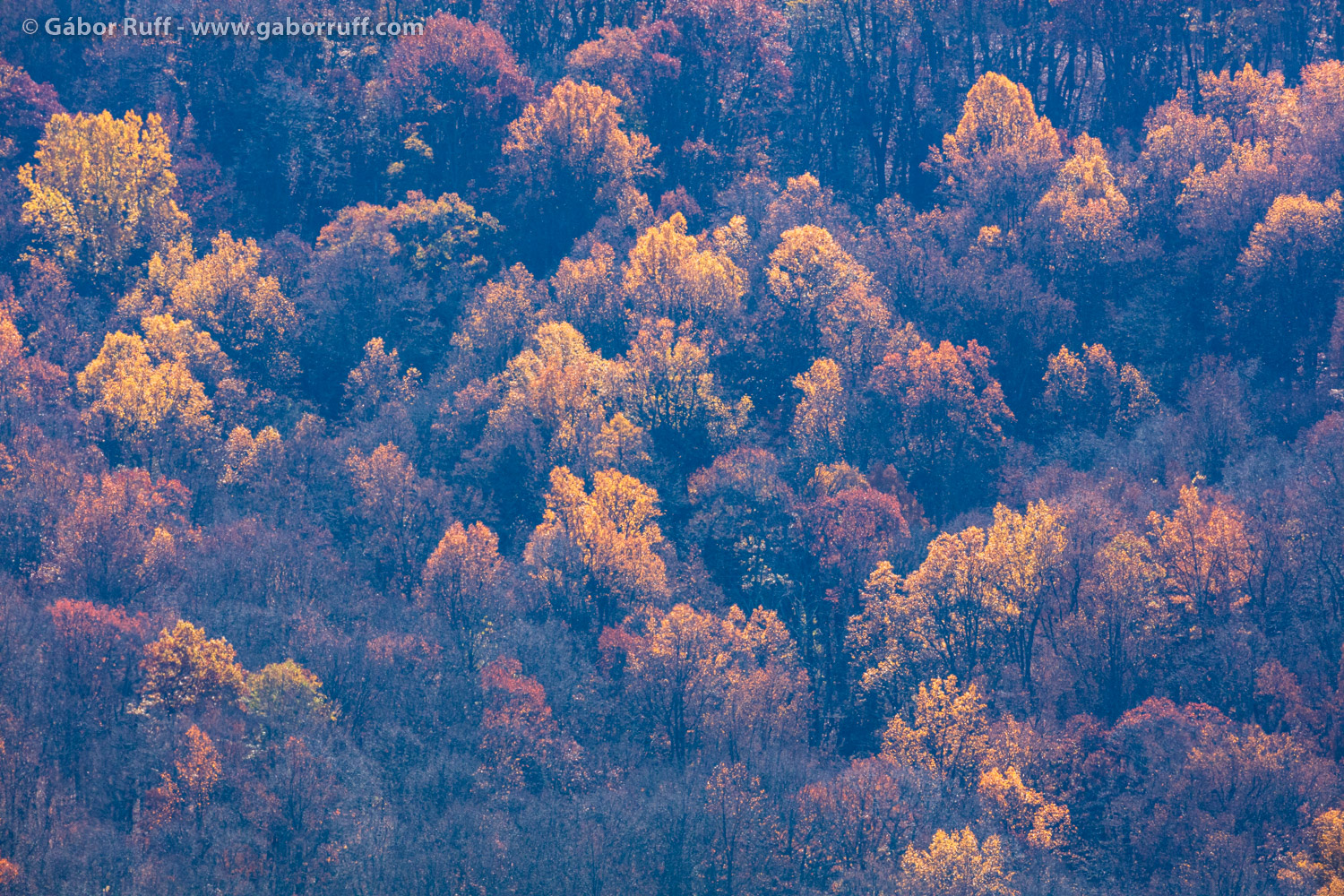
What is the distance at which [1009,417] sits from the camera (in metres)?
102

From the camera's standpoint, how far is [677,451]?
10619 cm

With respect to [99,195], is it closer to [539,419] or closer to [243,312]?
[243,312]

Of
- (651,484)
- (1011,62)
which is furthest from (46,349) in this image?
(1011,62)

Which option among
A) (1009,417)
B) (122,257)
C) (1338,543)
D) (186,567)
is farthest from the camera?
(122,257)

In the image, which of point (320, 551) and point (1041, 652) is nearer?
point (1041, 652)

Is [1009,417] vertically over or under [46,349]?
under

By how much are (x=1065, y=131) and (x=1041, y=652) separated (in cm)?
4783

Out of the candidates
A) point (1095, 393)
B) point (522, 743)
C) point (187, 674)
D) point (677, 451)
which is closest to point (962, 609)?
point (1095, 393)

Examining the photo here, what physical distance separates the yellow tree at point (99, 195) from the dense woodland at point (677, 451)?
38cm

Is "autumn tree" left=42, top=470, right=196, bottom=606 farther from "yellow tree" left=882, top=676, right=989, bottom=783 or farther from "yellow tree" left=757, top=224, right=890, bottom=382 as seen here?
"yellow tree" left=882, top=676, right=989, bottom=783

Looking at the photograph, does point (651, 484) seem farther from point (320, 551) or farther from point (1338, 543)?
point (1338, 543)

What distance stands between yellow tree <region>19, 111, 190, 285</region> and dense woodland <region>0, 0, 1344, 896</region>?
0.38 m

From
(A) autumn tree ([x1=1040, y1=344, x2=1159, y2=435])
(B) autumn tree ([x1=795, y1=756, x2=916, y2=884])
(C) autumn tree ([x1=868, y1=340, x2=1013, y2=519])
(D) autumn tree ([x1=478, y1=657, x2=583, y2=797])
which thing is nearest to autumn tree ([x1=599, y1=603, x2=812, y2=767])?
(D) autumn tree ([x1=478, y1=657, x2=583, y2=797])

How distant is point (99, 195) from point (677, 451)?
47.6 metres
